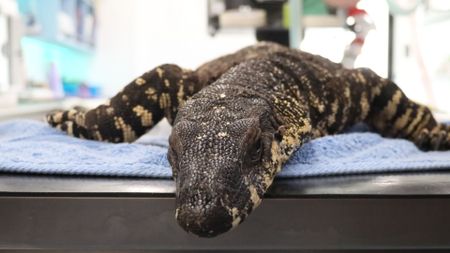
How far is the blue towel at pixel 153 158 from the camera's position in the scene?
2.94 feet

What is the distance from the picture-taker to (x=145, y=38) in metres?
4.70

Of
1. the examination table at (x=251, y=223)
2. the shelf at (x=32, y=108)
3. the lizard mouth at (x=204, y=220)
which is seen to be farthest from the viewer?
the shelf at (x=32, y=108)

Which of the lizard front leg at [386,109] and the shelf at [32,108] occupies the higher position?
the lizard front leg at [386,109]

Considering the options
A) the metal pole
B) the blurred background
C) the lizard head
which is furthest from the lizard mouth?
the metal pole

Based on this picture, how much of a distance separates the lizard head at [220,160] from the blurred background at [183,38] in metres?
1.48

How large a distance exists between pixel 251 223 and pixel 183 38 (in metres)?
3.95

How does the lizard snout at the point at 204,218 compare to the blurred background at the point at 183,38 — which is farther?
the blurred background at the point at 183,38

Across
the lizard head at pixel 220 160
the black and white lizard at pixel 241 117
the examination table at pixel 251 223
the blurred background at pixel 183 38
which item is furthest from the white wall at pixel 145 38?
the examination table at pixel 251 223

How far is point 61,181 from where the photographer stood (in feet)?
2.78

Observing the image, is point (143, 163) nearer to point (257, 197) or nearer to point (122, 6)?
point (257, 197)

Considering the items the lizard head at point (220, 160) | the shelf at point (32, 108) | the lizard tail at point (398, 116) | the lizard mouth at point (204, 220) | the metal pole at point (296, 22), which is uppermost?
the metal pole at point (296, 22)

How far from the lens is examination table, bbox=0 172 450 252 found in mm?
755

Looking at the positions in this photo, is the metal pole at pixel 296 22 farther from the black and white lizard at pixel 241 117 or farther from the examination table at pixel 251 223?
the examination table at pixel 251 223

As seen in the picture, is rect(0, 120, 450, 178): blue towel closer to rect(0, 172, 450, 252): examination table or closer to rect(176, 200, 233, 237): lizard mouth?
rect(0, 172, 450, 252): examination table
